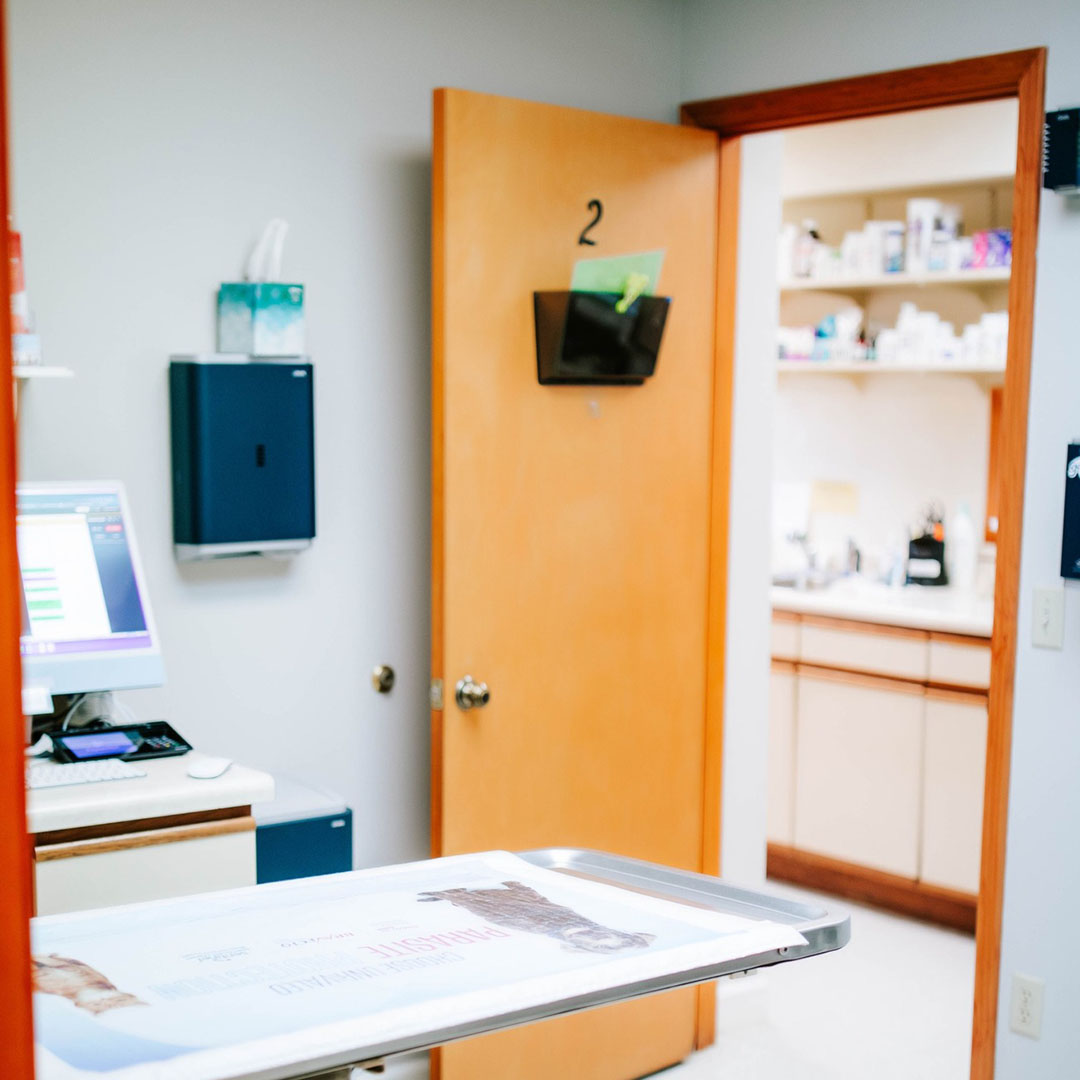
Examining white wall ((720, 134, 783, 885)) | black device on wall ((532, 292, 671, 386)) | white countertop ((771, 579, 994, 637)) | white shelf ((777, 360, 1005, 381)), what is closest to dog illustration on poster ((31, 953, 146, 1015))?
black device on wall ((532, 292, 671, 386))

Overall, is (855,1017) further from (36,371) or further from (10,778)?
(10,778)

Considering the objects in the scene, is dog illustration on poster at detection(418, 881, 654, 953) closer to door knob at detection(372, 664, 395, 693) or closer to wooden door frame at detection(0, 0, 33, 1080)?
wooden door frame at detection(0, 0, 33, 1080)

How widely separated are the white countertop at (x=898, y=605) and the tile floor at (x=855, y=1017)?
913mm

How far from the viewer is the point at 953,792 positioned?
3732 mm

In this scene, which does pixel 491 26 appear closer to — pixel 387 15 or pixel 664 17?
pixel 387 15

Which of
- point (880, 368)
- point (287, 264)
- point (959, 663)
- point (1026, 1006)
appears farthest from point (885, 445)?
point (287, 264)

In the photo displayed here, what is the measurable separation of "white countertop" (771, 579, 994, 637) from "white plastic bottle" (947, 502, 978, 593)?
5 centimetres

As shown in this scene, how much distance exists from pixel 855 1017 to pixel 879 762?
2.90 feet

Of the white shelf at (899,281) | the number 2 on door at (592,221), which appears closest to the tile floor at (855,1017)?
the number 2 on door at (592,221)

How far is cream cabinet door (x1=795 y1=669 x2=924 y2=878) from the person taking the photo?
3826mm

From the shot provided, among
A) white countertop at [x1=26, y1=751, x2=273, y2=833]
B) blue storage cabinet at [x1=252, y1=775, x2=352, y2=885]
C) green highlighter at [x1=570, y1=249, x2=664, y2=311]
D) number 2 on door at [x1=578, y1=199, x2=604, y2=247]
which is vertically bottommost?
blue storage cabinet at [x1=252, y1=775, x2=352, y2=885]

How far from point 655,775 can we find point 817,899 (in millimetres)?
1283

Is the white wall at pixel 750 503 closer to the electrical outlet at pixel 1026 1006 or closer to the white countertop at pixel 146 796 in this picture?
the electrical outlet at pixel 1026 1006

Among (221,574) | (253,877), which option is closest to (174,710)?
(221,574)
